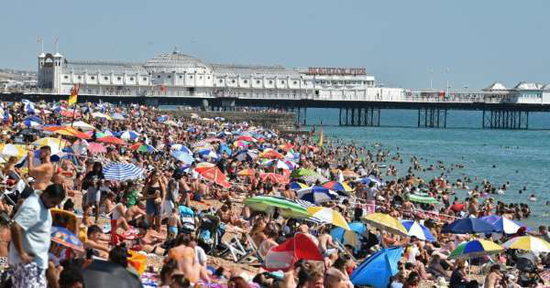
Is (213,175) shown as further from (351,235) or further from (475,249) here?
(475,249)

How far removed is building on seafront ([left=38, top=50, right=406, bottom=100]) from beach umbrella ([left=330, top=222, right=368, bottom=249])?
2914 inches

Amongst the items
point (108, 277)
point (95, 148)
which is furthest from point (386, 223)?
point (95, 148)

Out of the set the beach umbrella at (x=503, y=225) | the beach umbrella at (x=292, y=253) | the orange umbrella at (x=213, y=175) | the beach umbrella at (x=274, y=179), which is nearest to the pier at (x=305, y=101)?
the beach umbrella at (x=274, y=179)

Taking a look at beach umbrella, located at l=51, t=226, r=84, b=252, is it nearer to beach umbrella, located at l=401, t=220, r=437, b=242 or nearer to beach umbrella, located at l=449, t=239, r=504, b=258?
beach umbrella, located at l=449, t=239, r=504, b=258

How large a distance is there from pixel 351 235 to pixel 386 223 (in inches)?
30.1

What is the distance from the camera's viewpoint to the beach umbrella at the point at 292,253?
432 inches

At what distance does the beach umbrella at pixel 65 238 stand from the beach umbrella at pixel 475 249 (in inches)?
295

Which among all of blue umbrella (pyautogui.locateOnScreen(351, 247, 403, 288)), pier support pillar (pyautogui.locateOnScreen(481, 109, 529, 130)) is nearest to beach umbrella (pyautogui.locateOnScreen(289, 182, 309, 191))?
blue umbrella (pyautogui.locateOnScreen(351, 247, 403, 288))

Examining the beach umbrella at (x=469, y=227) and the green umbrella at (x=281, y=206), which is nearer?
the green umbrella at (x=281, y=206)

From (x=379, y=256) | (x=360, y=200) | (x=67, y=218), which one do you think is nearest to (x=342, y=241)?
(x=379, y=256)

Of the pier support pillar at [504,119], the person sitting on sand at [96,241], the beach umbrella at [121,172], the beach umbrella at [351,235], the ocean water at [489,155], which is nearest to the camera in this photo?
the person sitting on sand at [96,241]

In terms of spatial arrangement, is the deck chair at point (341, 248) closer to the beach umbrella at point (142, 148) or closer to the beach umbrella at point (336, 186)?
the beach umbrella at point (336, 186)

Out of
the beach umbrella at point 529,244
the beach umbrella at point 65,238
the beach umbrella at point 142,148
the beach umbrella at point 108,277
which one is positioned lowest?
the beach umbrella at point 529,244

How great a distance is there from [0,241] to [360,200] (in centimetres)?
1428
